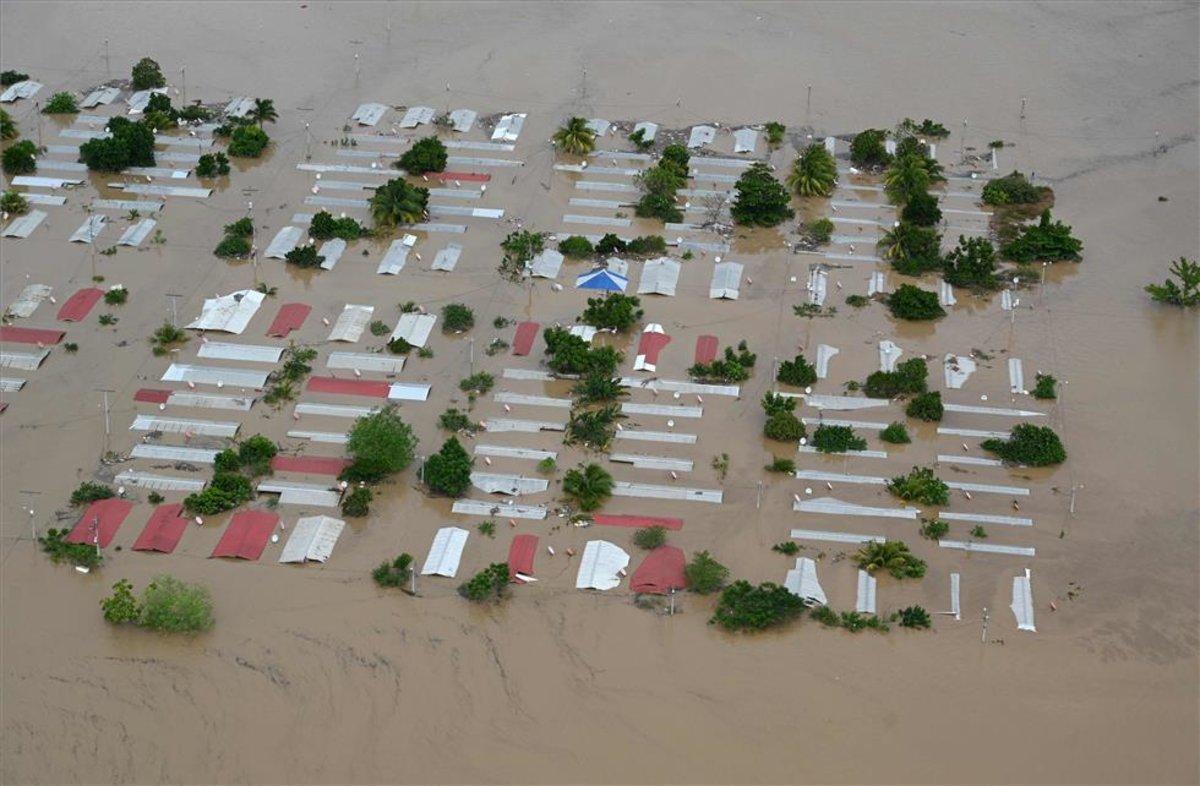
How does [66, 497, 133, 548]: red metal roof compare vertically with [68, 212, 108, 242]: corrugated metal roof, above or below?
below

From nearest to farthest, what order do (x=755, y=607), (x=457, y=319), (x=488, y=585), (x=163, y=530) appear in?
(x=755, y=607), (x=488, y=585), (x=163, y=530), (x=457, y=319)

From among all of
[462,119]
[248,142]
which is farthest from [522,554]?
[462,119]

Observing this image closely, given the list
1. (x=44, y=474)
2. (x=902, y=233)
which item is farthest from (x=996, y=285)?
(x=44, y=474)

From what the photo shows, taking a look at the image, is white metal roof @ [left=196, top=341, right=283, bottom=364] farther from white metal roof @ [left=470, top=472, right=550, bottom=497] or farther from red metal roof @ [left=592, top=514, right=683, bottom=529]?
red metal roof @ [left=592, top=514, right=683, bottom=529]

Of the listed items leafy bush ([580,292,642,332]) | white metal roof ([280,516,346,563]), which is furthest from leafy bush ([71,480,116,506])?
leafy bush ([580,292,642,332])

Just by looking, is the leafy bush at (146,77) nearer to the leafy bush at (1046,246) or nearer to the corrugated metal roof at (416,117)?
the corrugated metal roof at (416,117)

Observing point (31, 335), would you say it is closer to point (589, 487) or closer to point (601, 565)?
point (589, 487)

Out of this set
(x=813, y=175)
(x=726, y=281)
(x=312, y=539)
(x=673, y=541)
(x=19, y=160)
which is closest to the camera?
(x=312, y=539)

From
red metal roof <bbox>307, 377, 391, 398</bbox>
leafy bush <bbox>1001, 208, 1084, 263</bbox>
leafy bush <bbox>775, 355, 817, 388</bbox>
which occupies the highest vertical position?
leafy bush <bbox>1001, 208, 1084, 263</bbox>
